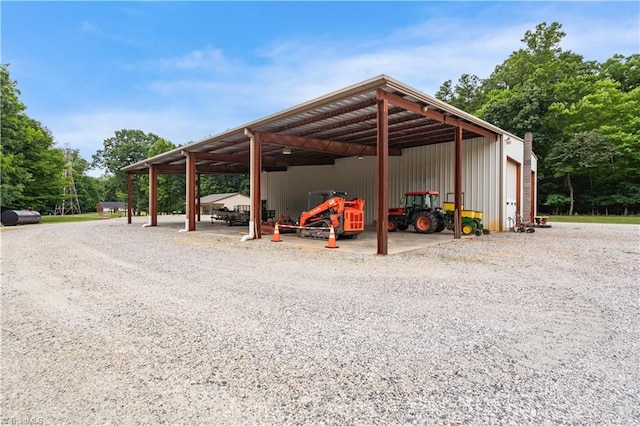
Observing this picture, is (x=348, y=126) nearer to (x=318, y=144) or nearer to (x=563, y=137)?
(x=318, y=144)

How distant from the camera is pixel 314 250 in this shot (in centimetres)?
976

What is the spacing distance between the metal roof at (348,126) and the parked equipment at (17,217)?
1090cm

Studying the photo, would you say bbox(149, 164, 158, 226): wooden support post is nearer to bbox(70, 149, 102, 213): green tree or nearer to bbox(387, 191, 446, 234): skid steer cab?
bbox(387, 191, 446, 234): skid steer cab

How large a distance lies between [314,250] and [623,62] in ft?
152

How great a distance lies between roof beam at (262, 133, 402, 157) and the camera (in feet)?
43.9

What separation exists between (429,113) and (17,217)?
27.1 meters

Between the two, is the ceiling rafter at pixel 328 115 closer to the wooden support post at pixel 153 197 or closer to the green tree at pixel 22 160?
the wooden support post at pixel 153 197

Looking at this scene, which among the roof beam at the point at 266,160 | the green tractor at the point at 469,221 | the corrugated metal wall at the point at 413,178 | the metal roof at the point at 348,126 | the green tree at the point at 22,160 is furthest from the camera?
the green tree at the point at 22,160

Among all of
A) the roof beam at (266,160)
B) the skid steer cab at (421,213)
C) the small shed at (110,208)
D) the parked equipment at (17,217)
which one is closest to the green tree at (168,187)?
the small shed at (110,208)

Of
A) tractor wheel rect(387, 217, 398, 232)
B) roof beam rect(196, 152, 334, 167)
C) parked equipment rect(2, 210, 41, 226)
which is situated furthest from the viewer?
parked equipment rect(2, 210, 41, 226)

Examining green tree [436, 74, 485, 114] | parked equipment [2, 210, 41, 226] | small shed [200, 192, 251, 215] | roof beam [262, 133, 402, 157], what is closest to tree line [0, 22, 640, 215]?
parked equipment [2, 210, 41, 226]

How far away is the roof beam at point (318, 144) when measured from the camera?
13.4 meters

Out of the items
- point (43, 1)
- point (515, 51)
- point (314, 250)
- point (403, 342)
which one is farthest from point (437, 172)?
point (515, 51)

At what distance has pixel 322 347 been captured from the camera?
3.09 meters
